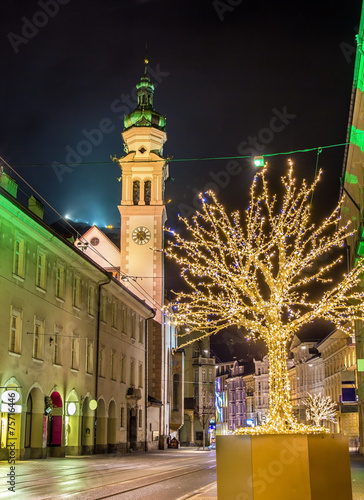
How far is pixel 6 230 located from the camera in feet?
87.5

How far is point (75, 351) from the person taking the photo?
113 feet

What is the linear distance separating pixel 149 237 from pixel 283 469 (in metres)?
48.1

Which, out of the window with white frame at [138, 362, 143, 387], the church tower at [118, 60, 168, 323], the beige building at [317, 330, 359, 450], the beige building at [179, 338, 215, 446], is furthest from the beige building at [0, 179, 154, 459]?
the beige building at [179, 338, 215, 446]

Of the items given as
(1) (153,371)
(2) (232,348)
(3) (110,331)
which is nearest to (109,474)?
(3) (110,331)

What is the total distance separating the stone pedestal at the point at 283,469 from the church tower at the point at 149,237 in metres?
45.0

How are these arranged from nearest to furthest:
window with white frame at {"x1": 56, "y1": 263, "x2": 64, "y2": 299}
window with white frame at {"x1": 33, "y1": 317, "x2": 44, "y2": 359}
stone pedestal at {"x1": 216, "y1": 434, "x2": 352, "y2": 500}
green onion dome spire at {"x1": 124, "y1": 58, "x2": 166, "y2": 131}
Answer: stone pedestal at {"x1": 216, "y1": 434, "x2": 352, "y2": 500}, window with white frame at {"x1": 33, "y1": 317, "x2": 44, "y2": 359}, window with white frame at {"x1": 56, "y1": 263, "x2": 64, "y2": 299}, green onion dome spire at {"x1": 124, "y1": 58, "x2": 166, "y2": 131}

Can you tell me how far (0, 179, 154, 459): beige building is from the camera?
26562mm

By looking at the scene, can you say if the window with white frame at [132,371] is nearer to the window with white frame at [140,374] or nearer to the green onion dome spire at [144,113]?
the window with white frame at [140,374]

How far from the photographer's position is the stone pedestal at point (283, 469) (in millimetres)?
8867

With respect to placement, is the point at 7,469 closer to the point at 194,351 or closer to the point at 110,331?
the point at 110,331

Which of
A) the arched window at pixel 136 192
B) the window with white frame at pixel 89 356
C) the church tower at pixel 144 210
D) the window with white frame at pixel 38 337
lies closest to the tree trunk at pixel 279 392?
the window with white frame at pixel 38 337

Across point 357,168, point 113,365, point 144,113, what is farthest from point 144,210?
point 357,168

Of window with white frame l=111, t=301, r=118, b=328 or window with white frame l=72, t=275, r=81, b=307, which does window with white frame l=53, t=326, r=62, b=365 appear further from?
window with white frame l=111, t=301, r=118, b=328

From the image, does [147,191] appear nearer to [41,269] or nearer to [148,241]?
[148,241]
